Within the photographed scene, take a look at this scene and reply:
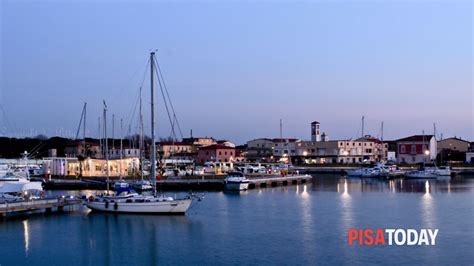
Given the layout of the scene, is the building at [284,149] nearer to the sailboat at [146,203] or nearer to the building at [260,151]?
the building at [260,151]

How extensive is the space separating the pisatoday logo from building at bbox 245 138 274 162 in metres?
67.2

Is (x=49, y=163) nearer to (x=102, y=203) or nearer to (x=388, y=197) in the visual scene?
(x=102, y=203)

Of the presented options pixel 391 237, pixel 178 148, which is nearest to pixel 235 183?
pixel 391 237

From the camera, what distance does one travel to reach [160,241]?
23734 mm

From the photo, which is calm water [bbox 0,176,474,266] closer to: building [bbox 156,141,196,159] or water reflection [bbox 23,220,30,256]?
water reflection [bbox 23,220,30,256]

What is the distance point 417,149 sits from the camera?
84.4m

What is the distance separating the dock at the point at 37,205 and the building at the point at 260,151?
61168mm

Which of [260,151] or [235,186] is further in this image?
[260,151]

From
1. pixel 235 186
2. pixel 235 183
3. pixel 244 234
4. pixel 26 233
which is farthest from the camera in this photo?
pixel 235 183

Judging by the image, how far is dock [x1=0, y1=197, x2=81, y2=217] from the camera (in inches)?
1156

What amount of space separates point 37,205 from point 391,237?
1839 cm

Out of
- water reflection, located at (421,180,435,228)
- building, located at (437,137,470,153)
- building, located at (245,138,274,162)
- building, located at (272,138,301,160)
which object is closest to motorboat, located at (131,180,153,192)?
water reflection, located at (421,180,435,228)

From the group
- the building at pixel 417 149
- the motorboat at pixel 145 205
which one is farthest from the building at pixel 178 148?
the motorboat at pixel 145 205

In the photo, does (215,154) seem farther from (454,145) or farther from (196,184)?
(454,145)
